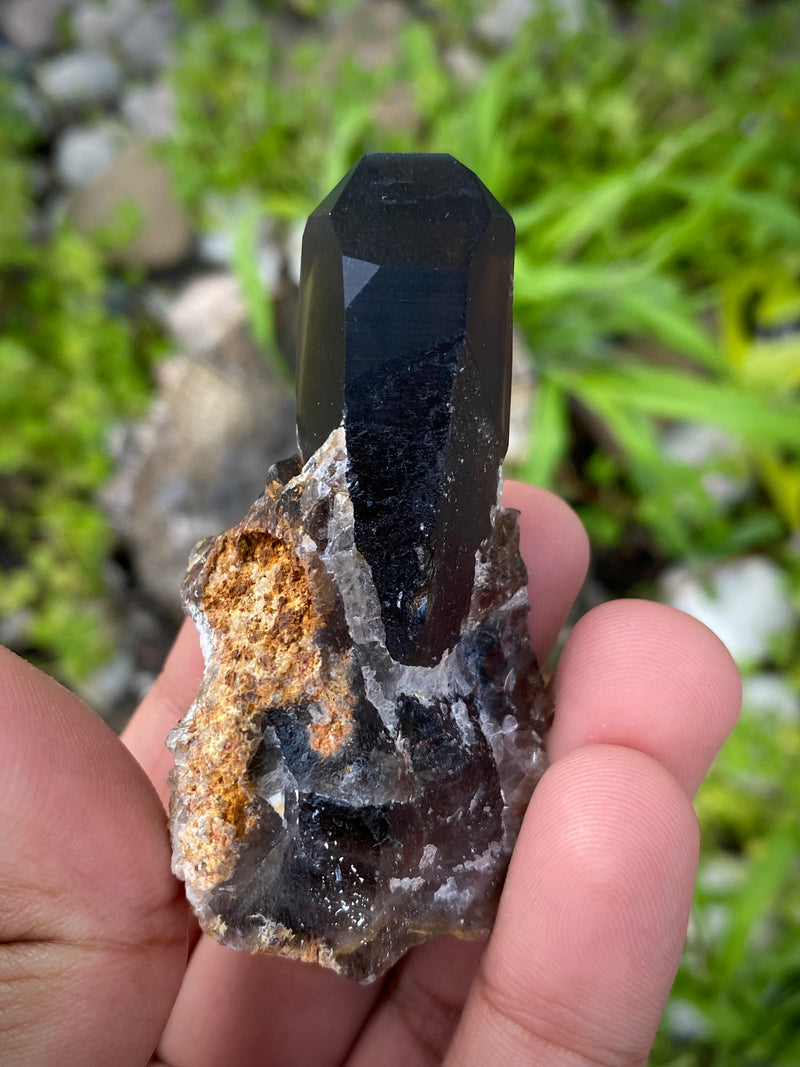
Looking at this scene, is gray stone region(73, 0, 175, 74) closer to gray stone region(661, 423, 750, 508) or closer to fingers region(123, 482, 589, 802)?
gray stone region(661, 423, 750, 508)

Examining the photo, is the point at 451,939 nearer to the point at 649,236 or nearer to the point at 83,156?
the point at 649,236

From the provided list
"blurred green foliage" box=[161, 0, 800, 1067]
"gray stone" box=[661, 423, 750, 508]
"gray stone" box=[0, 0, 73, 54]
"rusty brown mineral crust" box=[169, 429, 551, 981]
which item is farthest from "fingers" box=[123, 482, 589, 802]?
"gray stone" box=[0, 0, 73, 54]

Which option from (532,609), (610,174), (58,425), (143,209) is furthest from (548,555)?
(143,209)

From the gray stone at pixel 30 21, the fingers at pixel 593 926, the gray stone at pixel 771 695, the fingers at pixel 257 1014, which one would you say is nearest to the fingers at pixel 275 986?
the fingers at pixel 257 1014

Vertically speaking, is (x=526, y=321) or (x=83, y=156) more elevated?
(x=83, y=156)

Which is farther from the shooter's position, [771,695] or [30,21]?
[30,21]
